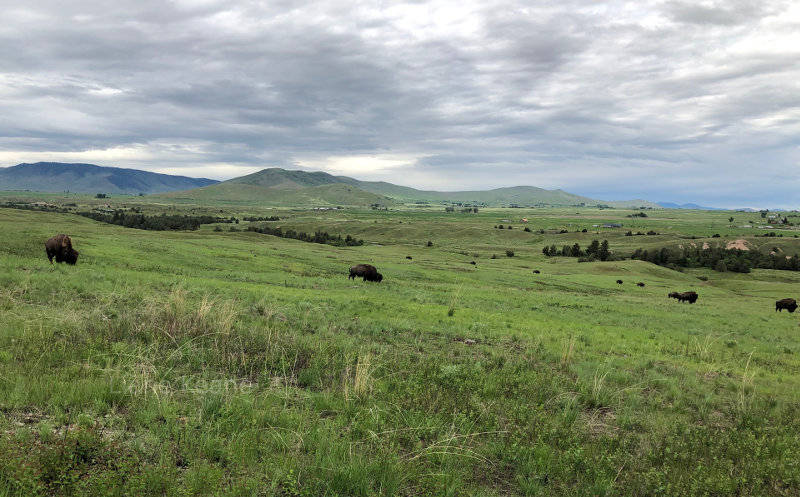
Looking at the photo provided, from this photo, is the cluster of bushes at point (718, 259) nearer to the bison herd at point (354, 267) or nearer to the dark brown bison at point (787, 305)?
the bison herd at point (354, 267)

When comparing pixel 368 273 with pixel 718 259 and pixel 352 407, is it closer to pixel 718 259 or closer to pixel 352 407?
pixel 352 407

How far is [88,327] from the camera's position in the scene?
10.1 meters

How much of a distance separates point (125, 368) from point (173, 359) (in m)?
1.15

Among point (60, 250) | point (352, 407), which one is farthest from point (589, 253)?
point (352, 407)

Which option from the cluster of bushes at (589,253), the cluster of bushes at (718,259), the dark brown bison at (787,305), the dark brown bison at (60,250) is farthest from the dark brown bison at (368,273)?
the cluster of bushes at (718,259)

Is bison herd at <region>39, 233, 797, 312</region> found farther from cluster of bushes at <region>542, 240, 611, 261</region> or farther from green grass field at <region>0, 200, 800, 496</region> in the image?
cluster of bushes at <region>542, 240, 611, 261</region>

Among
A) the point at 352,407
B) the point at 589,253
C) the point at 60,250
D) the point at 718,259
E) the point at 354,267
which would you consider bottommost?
the point at 589,253

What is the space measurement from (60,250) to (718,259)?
133 m

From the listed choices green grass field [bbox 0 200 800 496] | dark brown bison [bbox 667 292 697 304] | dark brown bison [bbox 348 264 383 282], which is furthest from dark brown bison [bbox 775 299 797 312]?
dark brown bison [bbox 348 264 383 282]

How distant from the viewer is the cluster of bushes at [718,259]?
10225 cm

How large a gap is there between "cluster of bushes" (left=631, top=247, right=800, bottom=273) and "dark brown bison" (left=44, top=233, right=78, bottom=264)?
117639 millimetres

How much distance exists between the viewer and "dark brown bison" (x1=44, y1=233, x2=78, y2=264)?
23234 mm

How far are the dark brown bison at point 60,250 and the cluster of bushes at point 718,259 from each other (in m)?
118

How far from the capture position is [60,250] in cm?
2342
